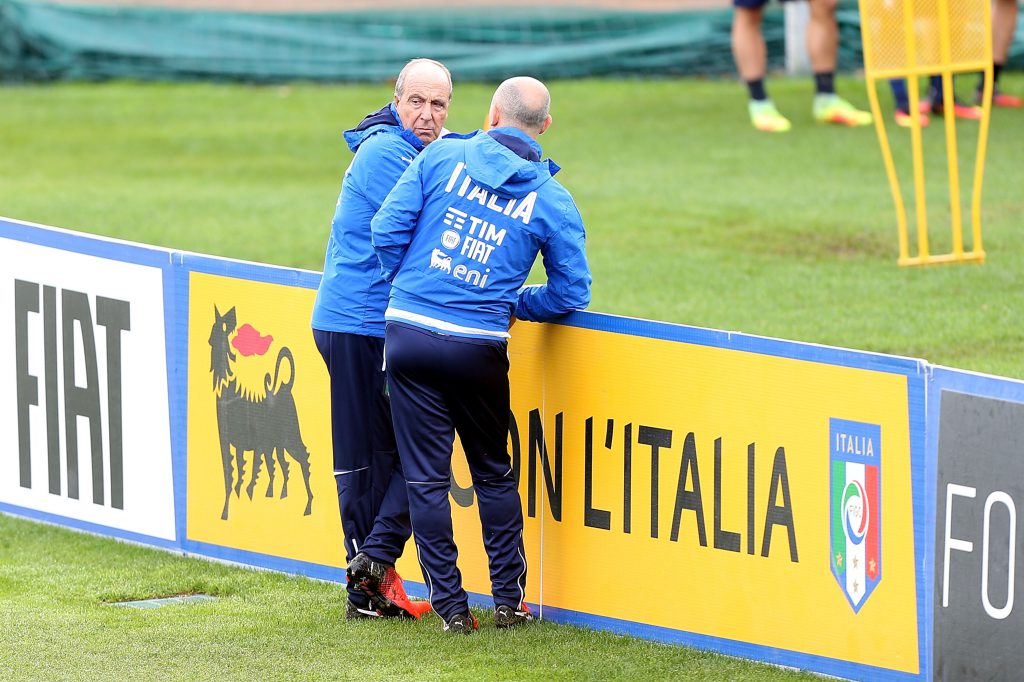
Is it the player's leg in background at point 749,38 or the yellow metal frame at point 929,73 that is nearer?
the yellow metal frame at point 929,73

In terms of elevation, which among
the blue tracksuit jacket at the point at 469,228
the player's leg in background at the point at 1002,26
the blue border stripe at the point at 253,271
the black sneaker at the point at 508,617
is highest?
the player's leg in background at the point at 1002,26

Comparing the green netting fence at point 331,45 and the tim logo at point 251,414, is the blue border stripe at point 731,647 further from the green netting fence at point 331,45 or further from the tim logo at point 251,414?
the green netting fence at point 331,45

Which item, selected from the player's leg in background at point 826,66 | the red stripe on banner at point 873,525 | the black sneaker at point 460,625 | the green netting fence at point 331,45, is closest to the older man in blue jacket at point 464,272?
the black sneaker at point 460,625

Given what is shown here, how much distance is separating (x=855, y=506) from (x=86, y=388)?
133 inches

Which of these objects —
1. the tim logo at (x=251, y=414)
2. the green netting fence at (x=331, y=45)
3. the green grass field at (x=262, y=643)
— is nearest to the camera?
the green grass field at (x=262, y=643)

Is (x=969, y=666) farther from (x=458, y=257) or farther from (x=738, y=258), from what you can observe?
(x=738, y=258)

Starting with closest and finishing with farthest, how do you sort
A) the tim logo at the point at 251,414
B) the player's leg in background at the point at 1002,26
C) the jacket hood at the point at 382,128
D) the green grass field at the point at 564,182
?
1. the green grass field at the point at 564,182
2. the jacket hood at the point at 382,128
3. the tim logo at the point at 251,414
4. the player's leg in background at the point at 1002,26

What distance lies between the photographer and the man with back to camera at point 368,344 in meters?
5.82

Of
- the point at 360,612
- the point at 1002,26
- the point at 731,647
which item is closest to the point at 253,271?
the point at 360,612

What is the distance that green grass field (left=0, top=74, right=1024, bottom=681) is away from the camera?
5.65 metres

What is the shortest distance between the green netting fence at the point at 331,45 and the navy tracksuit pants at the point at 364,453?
44.3ft

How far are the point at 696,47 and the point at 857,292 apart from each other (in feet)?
29.9

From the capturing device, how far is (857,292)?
10648 millimetres

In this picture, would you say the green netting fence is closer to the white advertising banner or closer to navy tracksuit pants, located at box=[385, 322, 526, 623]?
the white advertising banner
